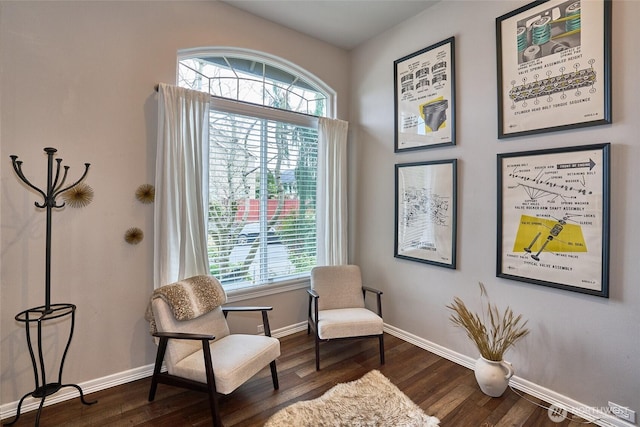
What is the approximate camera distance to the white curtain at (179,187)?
250cm

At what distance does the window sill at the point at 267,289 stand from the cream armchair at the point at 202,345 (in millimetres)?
461

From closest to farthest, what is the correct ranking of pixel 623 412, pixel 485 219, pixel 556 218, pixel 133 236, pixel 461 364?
1. pixel 623 412
2. pixel 556 218
3. pixel 133 236
4. pixel 485 219
5. pixel 461 364

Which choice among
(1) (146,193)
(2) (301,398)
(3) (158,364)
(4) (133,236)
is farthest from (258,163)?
(2) (301,398)

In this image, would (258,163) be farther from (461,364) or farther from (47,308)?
(461,364)

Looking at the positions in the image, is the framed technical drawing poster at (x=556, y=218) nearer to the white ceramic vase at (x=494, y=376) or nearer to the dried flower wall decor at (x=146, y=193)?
the white ceramic vase at (x=494, y=376)

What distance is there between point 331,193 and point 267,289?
4.22ft

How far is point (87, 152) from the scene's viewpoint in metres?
2.30

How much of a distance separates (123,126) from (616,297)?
146 inches

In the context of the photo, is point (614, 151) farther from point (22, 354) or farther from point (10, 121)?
point (22, 354)

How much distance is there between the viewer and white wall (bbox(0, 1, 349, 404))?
2072mm

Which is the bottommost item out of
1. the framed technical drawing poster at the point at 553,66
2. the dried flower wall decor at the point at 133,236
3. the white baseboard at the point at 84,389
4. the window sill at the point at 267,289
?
the white baseboard at the point at 84,389

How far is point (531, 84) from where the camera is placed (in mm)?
2326

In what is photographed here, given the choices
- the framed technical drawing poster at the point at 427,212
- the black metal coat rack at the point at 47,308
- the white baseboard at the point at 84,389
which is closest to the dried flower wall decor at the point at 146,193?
the black metal coat rack at the point at 47,308

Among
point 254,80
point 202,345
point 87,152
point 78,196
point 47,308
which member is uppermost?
point 254,80
